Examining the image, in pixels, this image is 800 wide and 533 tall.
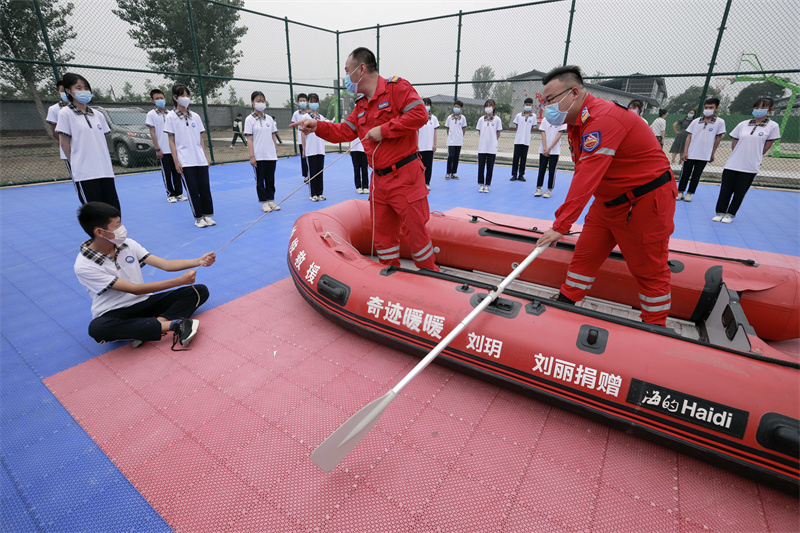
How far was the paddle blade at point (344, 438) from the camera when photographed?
1618mm

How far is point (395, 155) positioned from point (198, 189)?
12.5ft

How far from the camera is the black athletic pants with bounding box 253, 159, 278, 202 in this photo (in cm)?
617

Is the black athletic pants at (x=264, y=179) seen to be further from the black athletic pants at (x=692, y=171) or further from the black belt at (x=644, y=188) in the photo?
the black athletic pants at (x=692, y=171)

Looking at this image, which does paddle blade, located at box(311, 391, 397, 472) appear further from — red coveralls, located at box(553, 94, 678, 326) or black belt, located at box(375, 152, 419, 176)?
black belt, located at box(375, 152, 419, 176)

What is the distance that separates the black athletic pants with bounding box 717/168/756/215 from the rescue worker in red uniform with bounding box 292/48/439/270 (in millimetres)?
5494

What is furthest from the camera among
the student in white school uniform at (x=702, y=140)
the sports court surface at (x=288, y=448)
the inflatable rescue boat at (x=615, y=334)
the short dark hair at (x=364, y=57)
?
the student in white school uniform at (x=702, y=140)

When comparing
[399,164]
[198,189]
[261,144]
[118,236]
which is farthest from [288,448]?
[261,144]

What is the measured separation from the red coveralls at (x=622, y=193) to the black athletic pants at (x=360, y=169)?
5210 mm

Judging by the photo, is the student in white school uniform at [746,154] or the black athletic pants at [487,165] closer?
the student in white school uniform at [746,154]

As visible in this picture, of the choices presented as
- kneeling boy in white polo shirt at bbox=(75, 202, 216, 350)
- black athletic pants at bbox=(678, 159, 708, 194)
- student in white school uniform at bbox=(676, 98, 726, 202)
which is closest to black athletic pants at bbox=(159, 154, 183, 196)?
kneeling boy in white polo shirt at bbox=(75, 202, 216, 350)

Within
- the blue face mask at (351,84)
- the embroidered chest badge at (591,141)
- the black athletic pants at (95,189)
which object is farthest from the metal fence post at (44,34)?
the embroidered chest badge at (591,141)

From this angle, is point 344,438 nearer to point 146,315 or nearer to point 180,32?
point 146,315

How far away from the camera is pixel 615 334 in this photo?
2047 millimetres

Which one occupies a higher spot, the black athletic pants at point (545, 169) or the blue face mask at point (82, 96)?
the blue face mask at point (82, 96)
